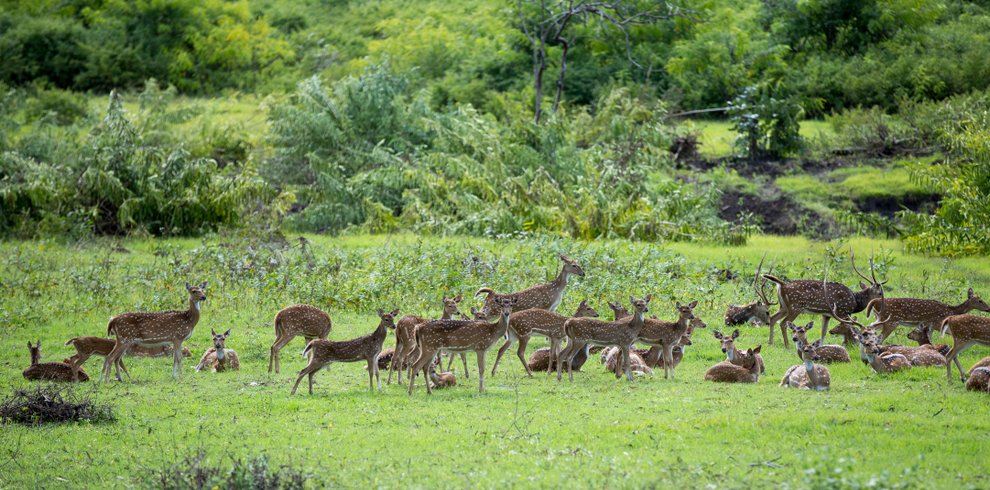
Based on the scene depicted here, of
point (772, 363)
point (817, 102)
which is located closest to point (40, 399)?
point (772, 363)

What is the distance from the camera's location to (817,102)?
122ft

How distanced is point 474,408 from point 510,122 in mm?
22135

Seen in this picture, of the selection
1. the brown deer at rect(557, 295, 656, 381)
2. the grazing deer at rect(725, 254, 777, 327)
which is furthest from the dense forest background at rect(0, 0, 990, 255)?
the brown deer at rect(557, 295, 656, 381)

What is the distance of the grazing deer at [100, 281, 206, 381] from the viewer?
1470 cm

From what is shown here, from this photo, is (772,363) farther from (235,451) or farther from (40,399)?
(40,399)

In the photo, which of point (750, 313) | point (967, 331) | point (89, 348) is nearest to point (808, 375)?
point (967, 331)

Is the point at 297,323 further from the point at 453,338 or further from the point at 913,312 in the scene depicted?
the point at 913,312

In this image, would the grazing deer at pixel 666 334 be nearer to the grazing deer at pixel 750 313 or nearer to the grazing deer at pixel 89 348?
the grazing deer at pixel 750 313

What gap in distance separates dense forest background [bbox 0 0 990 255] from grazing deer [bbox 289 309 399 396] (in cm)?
1287

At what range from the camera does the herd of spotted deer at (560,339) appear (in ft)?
44.8

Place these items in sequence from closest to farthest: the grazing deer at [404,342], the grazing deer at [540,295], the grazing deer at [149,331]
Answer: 1. the grazing deer at [404,342]
2. the grazing deer at [149,331]
3. the grazing deer at [540,295]

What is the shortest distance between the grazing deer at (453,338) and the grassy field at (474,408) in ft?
1.33

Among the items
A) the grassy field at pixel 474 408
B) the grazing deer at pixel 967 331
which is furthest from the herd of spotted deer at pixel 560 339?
the grassy field at pixel 474 408

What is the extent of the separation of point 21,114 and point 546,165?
20417mm
